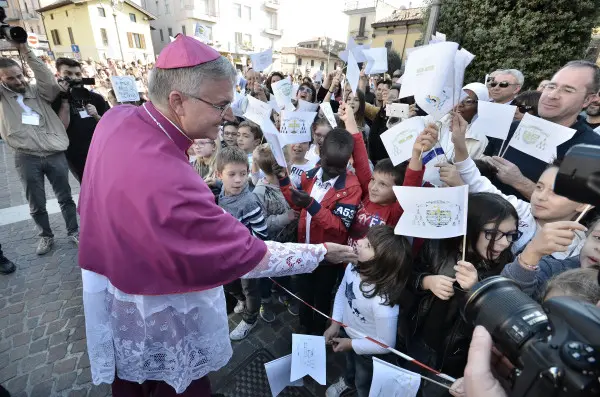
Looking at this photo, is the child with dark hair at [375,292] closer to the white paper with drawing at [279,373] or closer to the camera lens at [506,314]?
the white paper with drawing at [279,373]

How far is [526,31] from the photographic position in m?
8.38

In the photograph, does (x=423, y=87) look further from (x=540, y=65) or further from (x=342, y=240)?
(x=540, y=65)

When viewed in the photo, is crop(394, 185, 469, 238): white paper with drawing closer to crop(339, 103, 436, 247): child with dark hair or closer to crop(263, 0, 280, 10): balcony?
crop(339, 103, 436, 247): child with dark hair

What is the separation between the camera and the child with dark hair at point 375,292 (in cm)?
186

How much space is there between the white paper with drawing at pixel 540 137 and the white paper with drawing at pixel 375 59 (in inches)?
126

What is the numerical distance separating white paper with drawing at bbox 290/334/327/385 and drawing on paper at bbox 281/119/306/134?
1.83 m

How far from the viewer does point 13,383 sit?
2295 millimetres

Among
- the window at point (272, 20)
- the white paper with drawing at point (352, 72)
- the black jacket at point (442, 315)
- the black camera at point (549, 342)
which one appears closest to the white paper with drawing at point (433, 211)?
the black jacket at point (442, 315)

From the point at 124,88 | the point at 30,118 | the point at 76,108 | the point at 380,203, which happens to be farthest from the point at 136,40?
the point at 380,203

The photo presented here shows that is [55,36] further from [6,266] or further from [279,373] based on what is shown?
[279,373]

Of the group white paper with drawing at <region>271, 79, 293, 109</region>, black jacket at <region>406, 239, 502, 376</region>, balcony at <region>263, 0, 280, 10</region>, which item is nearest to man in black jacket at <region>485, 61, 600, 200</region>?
black jacket at <region>406, 239, 502, 376</region>

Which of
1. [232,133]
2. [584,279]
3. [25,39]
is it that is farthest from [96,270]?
[25,39]

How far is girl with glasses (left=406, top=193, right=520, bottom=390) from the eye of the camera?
1675 millimetres

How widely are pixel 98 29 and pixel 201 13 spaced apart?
12.9m
